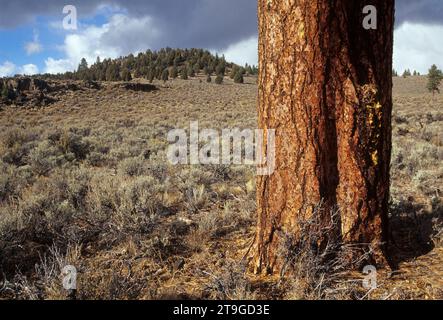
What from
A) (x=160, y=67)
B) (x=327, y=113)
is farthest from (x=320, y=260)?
(x=160, y=67)

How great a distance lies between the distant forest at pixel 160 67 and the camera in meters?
56.2

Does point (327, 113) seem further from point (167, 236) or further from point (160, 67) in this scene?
point (160, 67)

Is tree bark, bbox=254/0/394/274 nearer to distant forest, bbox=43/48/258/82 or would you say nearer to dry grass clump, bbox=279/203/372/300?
dry grass clump, bbox=279/203/372/300

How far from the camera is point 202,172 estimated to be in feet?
23.3

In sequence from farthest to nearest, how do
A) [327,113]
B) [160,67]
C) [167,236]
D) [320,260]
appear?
[160,67]
[167,236]
[327,113]
[320,260]

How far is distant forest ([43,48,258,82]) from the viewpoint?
184ft

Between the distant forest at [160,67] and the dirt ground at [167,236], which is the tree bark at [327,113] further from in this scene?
the distant forest at [160,67]

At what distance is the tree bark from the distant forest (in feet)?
165

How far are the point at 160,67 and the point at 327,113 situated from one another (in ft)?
207

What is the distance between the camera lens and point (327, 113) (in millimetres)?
3053

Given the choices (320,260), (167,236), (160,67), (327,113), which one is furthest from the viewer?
(160,67)

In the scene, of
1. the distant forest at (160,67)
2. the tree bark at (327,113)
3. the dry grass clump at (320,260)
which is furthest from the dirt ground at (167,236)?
the distant forest at (160,67)

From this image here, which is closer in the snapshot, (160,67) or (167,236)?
(167,236)
